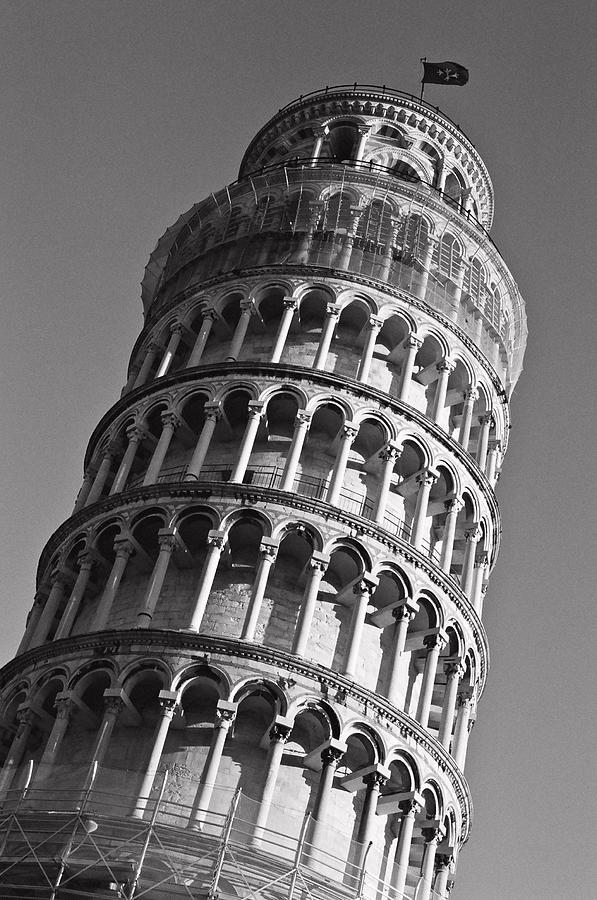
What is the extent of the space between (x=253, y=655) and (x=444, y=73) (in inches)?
1054

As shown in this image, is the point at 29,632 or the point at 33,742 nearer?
the point at 33,742

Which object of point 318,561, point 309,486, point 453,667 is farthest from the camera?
point 309,486

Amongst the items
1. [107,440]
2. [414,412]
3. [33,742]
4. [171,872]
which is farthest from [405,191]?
[171,872]

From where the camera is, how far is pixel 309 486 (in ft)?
96.4

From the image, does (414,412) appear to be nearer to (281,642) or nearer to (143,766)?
(281,642)

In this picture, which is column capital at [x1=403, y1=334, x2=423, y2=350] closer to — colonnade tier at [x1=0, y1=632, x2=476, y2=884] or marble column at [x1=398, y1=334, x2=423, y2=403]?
marble column at [x1=398, y1=334, x2=423, y2=403]

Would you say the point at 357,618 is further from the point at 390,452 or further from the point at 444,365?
the point at 444,365

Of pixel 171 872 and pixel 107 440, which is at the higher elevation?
pixel 107 440

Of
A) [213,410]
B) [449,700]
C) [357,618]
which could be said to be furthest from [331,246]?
[449,700]

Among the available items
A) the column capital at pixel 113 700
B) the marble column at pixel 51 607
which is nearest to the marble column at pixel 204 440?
the marble column at pixel 51 607

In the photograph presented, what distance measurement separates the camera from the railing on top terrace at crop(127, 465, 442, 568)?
29.2 meters

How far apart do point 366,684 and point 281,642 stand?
2.04m

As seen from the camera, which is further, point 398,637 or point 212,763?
point 398,637

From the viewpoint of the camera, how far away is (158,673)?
25.3 meters
